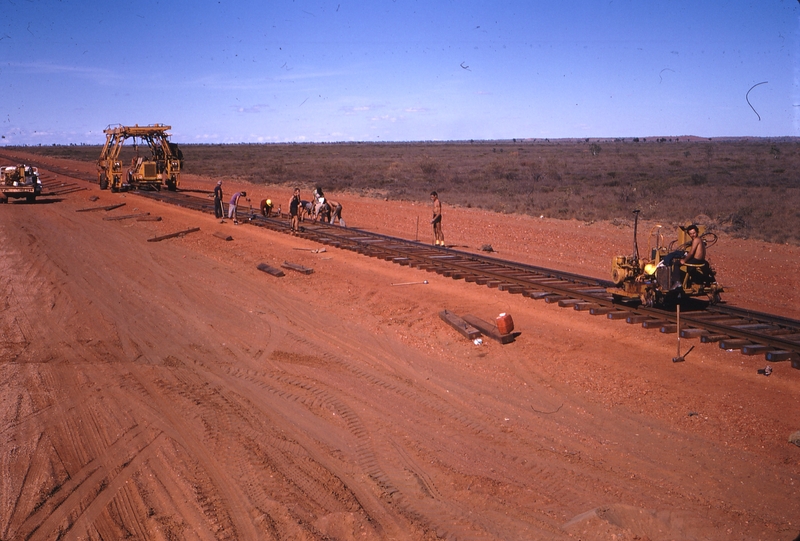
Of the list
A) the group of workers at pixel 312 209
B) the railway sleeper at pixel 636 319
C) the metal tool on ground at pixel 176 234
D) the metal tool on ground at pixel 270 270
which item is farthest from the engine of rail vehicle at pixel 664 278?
the metal tool on ground at pixel 176 234

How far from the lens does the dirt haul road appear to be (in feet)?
18.7

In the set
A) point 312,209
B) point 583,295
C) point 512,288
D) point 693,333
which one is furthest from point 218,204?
point 693,333

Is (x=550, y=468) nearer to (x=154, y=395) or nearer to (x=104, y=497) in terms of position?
(x=104, y=497)

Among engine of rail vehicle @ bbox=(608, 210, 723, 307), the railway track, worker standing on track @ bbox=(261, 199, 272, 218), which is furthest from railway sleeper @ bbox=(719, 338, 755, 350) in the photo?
worker standing on track @ bbox=(261, 199, 272, 218)

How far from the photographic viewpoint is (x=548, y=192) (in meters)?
40.0

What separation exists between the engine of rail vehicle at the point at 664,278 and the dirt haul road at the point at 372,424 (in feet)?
3.41

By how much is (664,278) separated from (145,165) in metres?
33.6

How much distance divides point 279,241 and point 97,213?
1262 centimetres

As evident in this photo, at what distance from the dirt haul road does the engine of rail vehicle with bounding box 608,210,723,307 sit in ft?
3.41

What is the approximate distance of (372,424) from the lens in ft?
25.0

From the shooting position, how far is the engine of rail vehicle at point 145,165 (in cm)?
3675

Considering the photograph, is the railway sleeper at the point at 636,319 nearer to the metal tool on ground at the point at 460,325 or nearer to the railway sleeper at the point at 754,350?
the railway sleeper at the point at 754,350

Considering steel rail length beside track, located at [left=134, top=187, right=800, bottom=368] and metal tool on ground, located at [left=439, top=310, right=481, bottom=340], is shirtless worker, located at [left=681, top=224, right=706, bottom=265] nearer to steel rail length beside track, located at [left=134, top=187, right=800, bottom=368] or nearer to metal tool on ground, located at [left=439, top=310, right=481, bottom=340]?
steel rail length beside track, located at [left=134, top=187, right=800, bottom=368]

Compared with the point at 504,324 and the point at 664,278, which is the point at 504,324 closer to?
the point at 504,324
